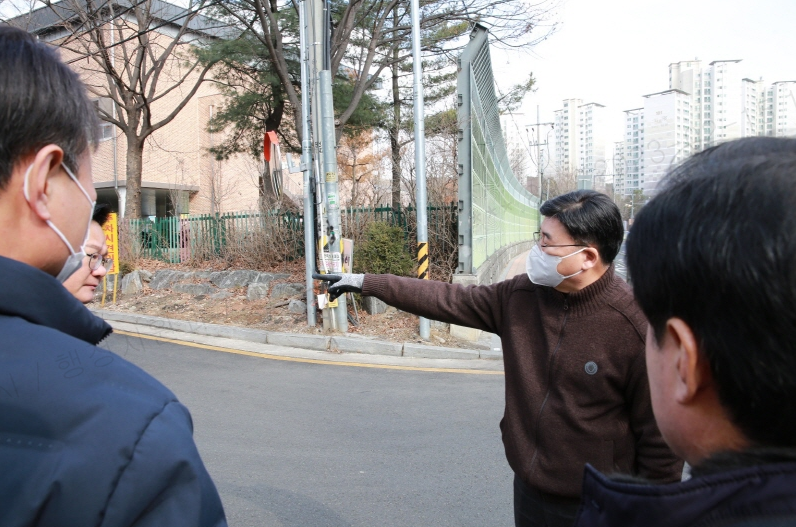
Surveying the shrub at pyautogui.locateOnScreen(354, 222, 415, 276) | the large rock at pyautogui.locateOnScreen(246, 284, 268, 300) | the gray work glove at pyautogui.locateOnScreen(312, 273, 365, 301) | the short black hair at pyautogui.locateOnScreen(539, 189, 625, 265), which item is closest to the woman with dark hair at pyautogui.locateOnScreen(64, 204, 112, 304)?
the gray work glove at pyautogui.locateOnScreen(312, 273, 365, 301)

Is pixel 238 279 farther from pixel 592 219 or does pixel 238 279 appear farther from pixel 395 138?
pixel 592 219

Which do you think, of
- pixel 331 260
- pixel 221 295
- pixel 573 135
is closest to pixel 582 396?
pixel 331 260

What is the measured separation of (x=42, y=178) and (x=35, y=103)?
118 mm

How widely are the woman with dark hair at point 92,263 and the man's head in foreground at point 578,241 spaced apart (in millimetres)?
2035

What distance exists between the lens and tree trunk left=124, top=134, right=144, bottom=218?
677 inches

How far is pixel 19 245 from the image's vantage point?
92 centimetres

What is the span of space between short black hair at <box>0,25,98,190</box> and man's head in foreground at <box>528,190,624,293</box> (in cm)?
174

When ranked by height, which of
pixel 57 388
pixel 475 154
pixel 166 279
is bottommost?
pixel 166 279

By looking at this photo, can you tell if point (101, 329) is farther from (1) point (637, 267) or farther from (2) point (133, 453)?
(1) point (637, 267)

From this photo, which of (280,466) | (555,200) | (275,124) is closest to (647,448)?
(555,200)

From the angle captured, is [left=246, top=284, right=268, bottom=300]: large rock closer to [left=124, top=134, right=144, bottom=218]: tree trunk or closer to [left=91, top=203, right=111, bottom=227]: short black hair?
[left=124, top=134, right=144, bottom=218]: tree trunk

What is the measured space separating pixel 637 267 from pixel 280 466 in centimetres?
398

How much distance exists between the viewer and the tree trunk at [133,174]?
17188 mm

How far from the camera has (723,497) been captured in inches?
29.4
